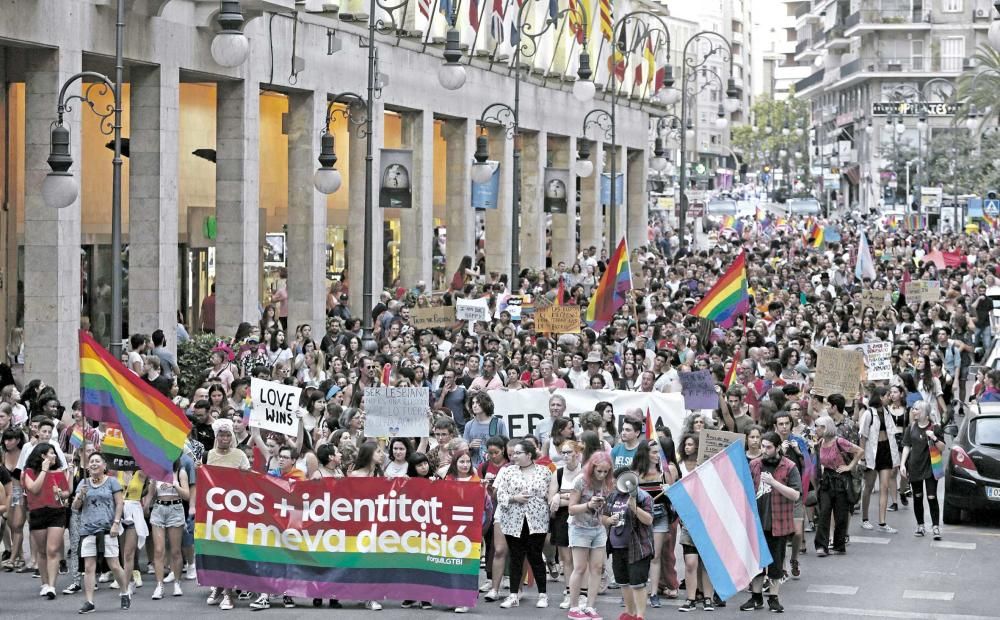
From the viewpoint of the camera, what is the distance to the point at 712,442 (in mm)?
14812

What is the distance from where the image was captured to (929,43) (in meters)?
121

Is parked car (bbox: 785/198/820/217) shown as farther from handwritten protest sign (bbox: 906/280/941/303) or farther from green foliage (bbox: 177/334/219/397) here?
green foliage (bbox: 177/334/219/397)

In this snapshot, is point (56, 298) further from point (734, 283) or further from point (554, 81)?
point (554, 81)

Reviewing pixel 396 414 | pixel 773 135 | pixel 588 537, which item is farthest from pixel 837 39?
pixel 588 537

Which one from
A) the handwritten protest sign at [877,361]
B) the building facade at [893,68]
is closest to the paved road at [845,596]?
the handwritten protest sign at [877,361]

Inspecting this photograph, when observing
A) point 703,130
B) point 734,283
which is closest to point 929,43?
point 703,130

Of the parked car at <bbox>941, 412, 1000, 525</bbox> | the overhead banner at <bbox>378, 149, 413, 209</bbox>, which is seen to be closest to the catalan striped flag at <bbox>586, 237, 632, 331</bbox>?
the overhead banner at <bbox>378, 149, 413, 209</bbox>

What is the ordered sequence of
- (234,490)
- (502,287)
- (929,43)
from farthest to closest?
(929,43) < (502,287) < (234,490)

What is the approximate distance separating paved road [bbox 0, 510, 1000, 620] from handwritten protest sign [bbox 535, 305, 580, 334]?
27.2ft

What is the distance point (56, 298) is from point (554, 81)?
28956mm

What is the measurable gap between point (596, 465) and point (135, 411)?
3.65 m

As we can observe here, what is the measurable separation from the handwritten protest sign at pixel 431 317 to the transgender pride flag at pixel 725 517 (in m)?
11.7

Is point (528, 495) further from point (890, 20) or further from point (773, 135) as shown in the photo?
point (773, 135)

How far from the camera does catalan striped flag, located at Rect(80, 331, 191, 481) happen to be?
581 inches
